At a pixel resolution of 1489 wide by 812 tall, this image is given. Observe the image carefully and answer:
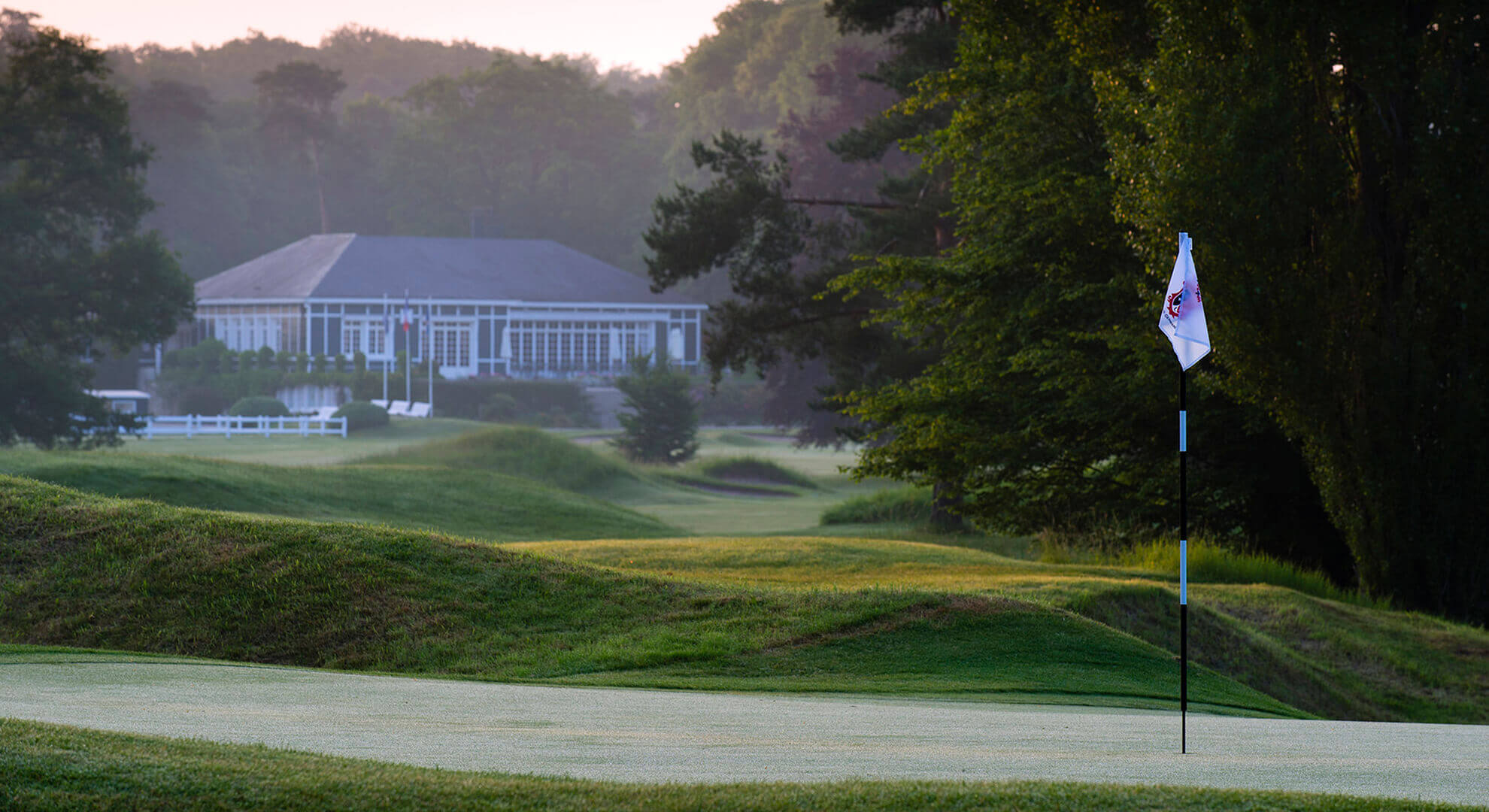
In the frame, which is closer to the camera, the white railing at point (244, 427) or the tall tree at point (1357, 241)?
the tall tree at point (1357, 241)

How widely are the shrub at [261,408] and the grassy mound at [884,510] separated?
27.6 metres

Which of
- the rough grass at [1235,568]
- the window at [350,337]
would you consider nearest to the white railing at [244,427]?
the window at [350,337]

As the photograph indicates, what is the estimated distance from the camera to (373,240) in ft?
232

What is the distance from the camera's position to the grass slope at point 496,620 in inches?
466

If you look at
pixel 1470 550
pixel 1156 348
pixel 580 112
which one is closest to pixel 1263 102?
pixel 1156 348

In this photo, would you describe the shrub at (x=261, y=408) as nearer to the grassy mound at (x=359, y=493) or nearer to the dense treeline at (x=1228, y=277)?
the grassy mound at (x=359, y=493)

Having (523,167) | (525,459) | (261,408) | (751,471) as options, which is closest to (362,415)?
(261,408)

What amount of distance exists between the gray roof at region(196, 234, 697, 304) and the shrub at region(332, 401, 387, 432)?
14.7 meters

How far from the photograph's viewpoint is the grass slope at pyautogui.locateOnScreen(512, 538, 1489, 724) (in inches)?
565

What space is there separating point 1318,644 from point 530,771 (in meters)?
12.0

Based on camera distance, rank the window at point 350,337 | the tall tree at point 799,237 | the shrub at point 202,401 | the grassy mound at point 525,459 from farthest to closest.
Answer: the window at point 350,337
the shrub at point 202,401
the grassy mound at point 525,459
the tall tree at point 799,237

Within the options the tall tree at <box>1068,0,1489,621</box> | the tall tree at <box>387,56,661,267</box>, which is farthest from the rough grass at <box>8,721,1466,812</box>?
the tall tree at <box>387,56,661,267</box>

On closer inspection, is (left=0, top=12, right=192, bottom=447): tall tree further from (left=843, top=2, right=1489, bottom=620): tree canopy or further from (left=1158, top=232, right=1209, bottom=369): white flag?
(left=1158, top=232, right=1209, bottom=369): white flag

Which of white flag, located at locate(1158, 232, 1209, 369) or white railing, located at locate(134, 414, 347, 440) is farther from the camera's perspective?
white railing, located at locate(134, 414, 347, 440)
